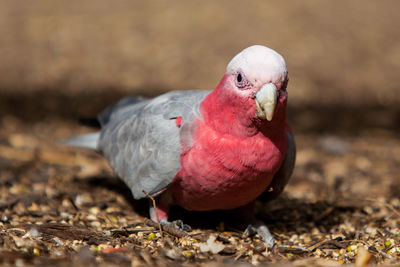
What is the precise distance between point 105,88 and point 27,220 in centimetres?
381

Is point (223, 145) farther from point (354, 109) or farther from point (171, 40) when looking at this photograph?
point (171, 40)

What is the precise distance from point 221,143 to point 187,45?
590cm

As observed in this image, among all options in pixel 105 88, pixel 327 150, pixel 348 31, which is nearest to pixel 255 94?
pixel 327 150

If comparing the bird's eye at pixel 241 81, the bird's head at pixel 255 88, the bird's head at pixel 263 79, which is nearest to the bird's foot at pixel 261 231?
the bird's head at pixel 255 88

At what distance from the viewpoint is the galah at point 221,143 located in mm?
3252

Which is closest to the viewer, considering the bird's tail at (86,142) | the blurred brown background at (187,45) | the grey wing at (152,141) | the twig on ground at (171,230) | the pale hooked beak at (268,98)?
the pale hooked beak at (268,98)

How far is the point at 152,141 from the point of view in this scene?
3.80 metres

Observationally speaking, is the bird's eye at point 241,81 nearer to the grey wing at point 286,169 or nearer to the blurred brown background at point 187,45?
the grey wing at point 286,169

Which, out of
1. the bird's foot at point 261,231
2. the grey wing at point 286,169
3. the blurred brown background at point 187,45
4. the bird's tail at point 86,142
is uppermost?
the blurred brown background at point 187,45

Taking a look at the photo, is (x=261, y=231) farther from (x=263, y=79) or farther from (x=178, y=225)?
(x=263, y=79)

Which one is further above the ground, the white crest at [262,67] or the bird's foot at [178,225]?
the white crest at [262,67]

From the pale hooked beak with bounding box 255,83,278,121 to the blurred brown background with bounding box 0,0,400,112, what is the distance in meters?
4.41

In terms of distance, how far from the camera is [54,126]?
6.66m

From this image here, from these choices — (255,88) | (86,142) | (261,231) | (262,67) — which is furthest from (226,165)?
(86,142)
